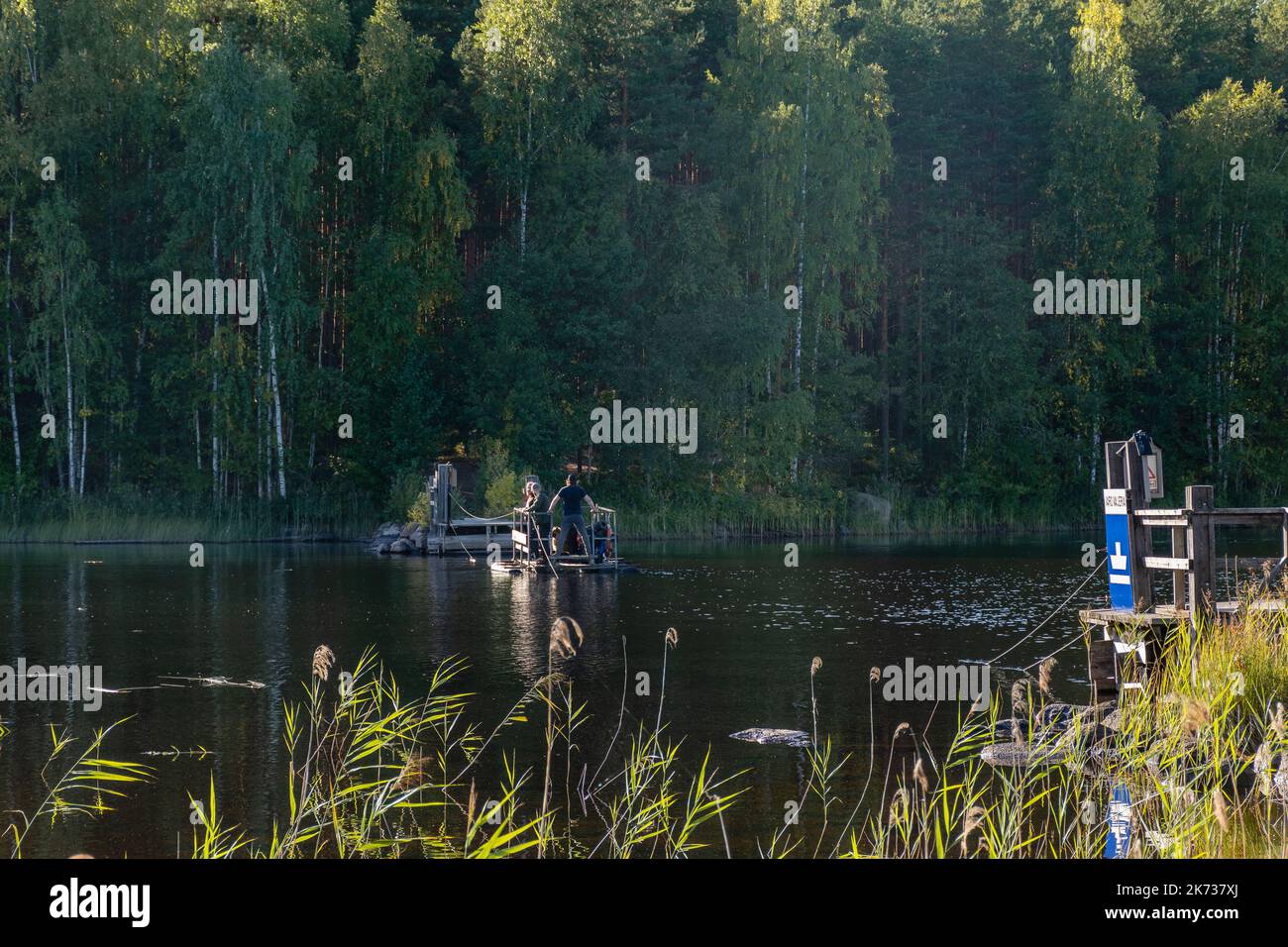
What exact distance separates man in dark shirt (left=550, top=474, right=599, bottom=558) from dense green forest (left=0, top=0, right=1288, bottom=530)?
10.7 metres

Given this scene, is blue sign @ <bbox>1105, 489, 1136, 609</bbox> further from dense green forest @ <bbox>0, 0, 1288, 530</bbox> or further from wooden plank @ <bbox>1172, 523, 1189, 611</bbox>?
dense green forest @ <bbox>0, 0, 1288, 530</bbox>

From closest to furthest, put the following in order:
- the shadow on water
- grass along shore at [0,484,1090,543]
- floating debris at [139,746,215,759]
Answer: the shadow on water → floating debris at [139,746,215,759] → grass along shore at [0,484,1090,543]

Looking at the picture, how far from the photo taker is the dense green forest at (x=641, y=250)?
144ft
